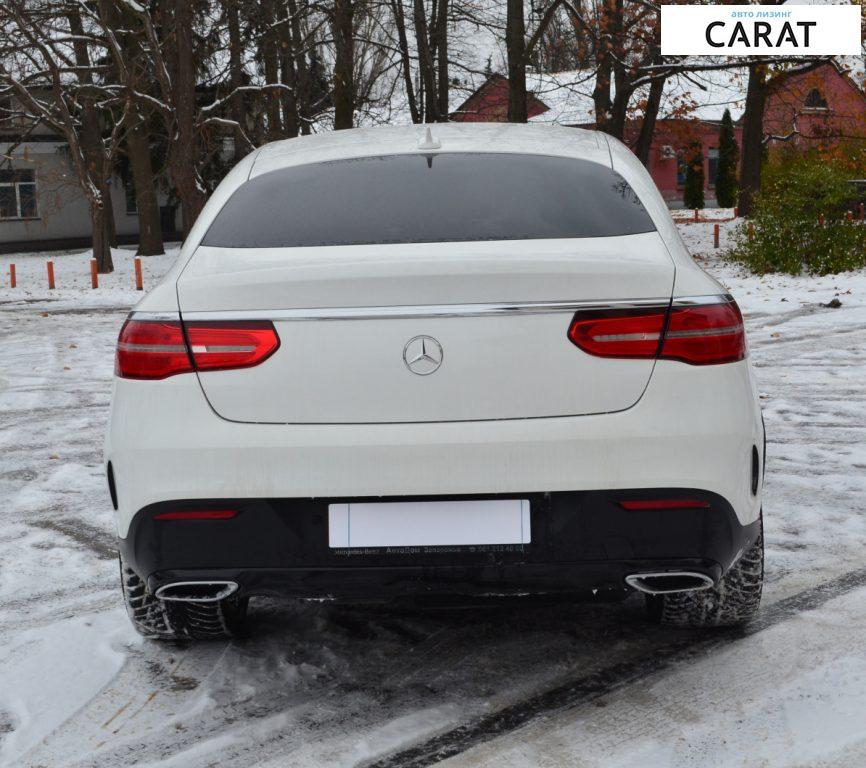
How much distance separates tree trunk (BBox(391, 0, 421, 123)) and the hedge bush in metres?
13.0

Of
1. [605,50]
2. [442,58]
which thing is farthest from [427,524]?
[442,58]

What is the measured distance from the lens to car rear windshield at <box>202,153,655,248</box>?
3398mm

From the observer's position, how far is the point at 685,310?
309cm

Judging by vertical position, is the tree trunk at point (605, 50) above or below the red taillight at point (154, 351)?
above

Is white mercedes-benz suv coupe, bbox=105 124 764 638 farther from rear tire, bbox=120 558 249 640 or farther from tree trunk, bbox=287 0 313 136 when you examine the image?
tree trunk, bbox=287 0 313 136

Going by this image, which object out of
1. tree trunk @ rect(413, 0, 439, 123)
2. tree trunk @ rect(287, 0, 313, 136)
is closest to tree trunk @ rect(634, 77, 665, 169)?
tree trunk @ rect(413, 0, 439, 123)

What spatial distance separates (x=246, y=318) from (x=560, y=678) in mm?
1461

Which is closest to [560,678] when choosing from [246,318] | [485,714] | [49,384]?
[485,714]

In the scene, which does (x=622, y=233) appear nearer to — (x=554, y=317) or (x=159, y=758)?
(x=554, y=317)

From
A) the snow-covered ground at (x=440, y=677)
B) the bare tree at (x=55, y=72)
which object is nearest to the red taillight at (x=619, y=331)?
the snow-covered ground at (x=440, y=677)

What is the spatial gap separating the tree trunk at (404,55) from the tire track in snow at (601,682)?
85.2ft

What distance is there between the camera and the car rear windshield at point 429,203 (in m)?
3.40

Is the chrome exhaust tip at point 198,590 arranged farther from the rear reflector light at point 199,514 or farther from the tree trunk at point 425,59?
the tree trunk at point 425,59

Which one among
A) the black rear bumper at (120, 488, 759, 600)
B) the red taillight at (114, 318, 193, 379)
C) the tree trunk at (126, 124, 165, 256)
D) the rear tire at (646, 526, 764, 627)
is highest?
the tree trunk at (126, 124, 165, 256)
